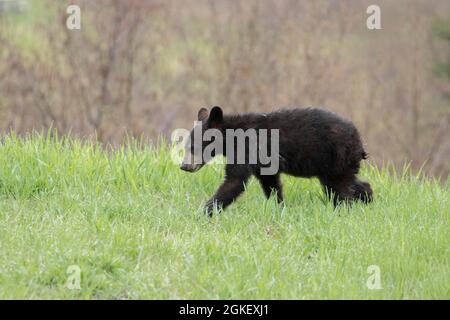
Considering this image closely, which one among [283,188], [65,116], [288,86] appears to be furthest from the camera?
[288,86]

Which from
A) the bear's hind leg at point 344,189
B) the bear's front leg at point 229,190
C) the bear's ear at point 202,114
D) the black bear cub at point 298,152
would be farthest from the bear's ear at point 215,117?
the bear's hind leg at point 344,189

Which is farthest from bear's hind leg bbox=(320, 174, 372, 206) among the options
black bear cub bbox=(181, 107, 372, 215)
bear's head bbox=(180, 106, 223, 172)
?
bear's head bbox=(180, 106, 223, 172)

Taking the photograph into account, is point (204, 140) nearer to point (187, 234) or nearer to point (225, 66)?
point (187, 234)

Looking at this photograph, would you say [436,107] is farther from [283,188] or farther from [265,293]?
[265,293]

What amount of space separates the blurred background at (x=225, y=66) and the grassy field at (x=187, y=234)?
536 cm

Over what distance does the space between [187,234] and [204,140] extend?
1319 millimetres

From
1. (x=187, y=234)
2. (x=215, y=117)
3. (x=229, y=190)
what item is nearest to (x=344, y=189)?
(x=229, y=190)

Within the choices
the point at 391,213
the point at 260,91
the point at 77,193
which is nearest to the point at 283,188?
the point at 391,213

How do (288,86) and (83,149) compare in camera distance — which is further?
(288,86)

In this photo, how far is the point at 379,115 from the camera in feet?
53.0

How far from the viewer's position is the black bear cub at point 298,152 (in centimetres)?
693

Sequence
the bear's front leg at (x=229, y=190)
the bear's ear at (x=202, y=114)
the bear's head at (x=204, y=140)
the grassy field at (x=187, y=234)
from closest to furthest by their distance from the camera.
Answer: the grassy field at (x=187, y=234), the bear's front leg at (x=229, y=190), the bear's head at (x=204, y=140), the bear's ear at (x=202, y=114)

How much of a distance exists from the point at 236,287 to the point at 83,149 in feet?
10.5

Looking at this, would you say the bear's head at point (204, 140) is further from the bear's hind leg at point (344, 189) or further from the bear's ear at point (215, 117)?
the bear's hind leg at point (344, 189)
